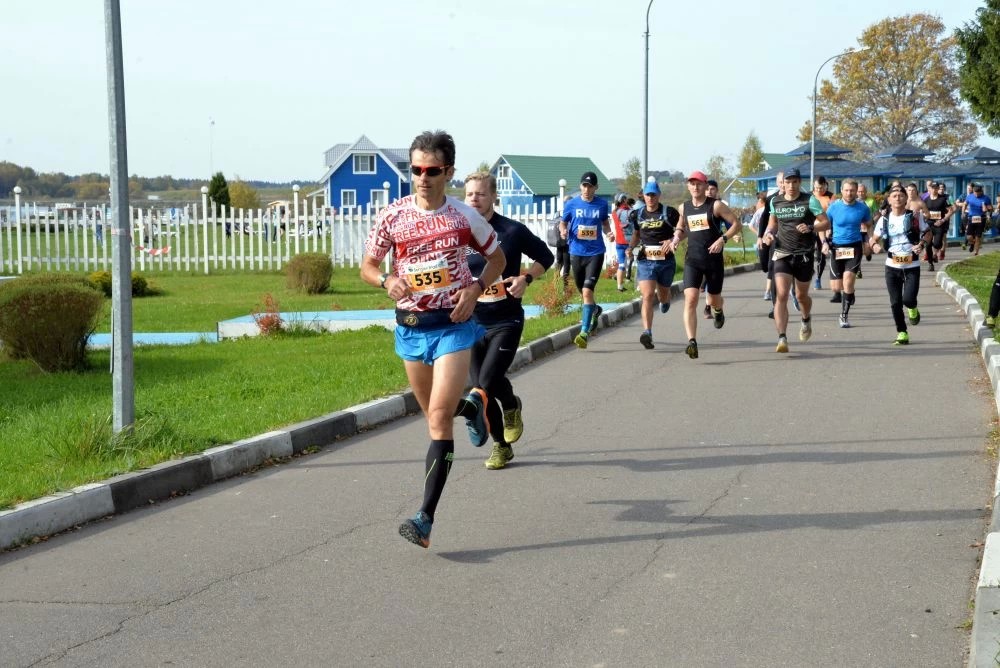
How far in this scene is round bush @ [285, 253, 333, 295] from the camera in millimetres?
24375

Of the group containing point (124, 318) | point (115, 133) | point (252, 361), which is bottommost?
point (252, 361)

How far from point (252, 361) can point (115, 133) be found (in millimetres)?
6194

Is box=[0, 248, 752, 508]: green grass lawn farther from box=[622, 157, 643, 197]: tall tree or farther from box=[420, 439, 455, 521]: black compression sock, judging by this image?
box=[622, 157, 643, 197]: tall tree

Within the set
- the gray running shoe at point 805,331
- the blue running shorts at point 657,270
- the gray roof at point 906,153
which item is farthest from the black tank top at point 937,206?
the gray roof at point 906,153

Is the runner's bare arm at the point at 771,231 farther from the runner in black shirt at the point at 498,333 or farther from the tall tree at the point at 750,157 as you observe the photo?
the tall tree at the point at 750,157

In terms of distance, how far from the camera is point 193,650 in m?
4.78

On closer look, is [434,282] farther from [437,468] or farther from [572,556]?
[572,556]

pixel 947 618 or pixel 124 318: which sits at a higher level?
pixel 124 318

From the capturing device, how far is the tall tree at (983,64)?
115 ft

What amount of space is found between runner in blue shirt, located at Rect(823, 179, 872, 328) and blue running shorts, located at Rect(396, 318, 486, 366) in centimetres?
1149

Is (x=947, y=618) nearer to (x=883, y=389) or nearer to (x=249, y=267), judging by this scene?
(x=883, y=389)

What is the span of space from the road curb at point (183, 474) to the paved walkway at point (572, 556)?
120 mm

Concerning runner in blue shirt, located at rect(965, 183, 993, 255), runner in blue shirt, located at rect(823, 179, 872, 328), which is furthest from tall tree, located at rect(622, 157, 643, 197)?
runner in blue shirt, located at rect(823, 179, 872, 328)

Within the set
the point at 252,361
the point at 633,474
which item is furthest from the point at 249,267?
the point at 633,474
